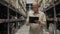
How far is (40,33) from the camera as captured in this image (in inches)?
104

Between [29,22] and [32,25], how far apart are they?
0.40 ft

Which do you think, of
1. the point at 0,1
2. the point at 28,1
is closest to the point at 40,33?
the point at 0,1

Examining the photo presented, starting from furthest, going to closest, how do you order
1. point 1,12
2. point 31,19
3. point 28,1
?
point 28,1 < point 1,12 < point 31,19

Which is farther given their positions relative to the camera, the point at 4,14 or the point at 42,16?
the point at 4,14

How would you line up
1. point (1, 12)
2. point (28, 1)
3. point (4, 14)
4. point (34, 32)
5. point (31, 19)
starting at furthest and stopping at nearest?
1. point (28, 1)
2. point (4, 14)
3. point (1, 12)
4. point (34, 32)
5. point (31, 19)

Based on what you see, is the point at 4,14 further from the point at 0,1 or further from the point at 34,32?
the point at 34,32

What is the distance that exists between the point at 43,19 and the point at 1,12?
1.12 metres

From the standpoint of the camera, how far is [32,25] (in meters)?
2.61

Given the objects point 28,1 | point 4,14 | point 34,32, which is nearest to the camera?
point 34,32

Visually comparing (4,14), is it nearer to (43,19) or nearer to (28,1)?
(43,19)

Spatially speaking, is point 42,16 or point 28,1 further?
point 28,1

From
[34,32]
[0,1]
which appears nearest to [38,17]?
[34,32]

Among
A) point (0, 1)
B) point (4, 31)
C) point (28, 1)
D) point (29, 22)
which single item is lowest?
point (4, 31)

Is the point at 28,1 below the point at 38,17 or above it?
above
